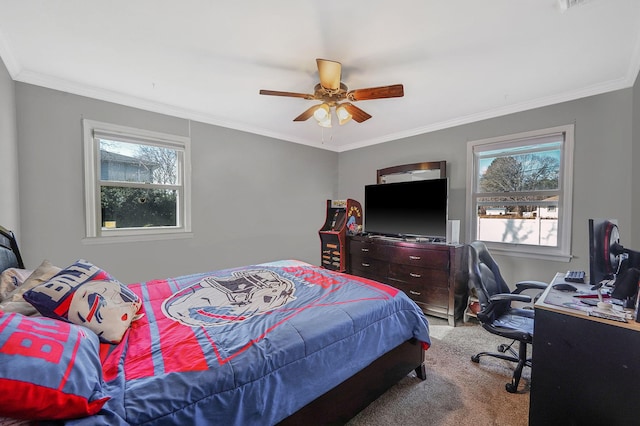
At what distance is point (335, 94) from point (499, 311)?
2299 mm

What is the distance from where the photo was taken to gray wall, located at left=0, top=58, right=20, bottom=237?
6.98 feet

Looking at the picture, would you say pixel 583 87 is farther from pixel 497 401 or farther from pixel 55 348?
pixel 55 348

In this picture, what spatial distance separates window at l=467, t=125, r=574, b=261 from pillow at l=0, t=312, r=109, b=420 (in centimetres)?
387

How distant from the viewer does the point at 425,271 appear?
322 centimetres

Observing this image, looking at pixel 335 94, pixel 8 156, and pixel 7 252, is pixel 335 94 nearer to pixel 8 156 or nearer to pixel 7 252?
pixel 7 252

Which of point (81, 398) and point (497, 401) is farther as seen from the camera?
point (497, 401)

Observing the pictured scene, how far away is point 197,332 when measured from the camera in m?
1.33

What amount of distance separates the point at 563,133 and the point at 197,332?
3923 millimetres

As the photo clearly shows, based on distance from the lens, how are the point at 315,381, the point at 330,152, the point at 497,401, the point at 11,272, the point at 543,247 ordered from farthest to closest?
the point at 330,152 < the point at 543,247 < the point at 497,401 < the point at 11,272 < the point at 315,381

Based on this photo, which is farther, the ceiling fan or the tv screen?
the tv screen

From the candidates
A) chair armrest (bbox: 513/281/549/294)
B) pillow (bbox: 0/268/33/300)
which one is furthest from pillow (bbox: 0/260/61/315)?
chair armrest (bbox: 513/281/549/294)

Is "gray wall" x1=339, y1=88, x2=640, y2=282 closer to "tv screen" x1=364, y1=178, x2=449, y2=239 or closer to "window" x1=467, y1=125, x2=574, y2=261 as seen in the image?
"window" x1=467, y1=125, x2=574, y2=261

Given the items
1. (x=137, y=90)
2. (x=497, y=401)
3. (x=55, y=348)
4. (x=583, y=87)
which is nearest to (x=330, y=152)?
(x=137, y=90)

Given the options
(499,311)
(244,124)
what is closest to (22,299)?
(499,311)
